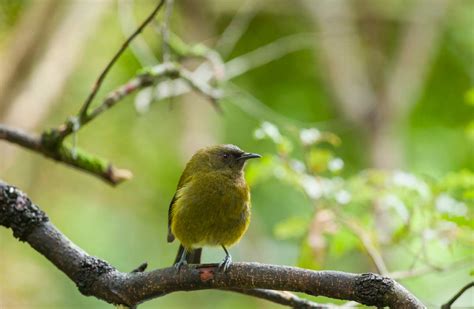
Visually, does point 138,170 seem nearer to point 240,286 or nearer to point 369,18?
point 369,18

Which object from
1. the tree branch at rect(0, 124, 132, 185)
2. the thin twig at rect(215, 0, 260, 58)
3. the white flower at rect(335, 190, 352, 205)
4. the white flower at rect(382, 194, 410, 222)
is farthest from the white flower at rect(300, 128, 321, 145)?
the thin twig at rect(215, 0, 260, 58)

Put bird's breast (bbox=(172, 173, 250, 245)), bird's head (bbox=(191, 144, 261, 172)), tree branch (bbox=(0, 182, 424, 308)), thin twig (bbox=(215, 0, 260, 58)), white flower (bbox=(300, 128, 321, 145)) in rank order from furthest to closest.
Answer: thin twig (bbox=(215, 0, 260, 58)) < white flower (bbox=(300, 128, 321, 145)) < bird's head (bbox=(191, 144, 261, 172)) < bird's breast (bbox=(172, 173, 250, 245)) < tree branch (bbox=(0, 182, 424, 308))

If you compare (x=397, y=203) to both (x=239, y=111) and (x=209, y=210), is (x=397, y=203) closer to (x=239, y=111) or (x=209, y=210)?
(x=209, y=210)

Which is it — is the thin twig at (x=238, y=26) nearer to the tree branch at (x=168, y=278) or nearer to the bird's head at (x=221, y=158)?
the bird's head at (x=221, y=158)

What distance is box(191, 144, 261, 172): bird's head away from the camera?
4.04 m

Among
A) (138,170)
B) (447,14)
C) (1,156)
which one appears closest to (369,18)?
(447,14)

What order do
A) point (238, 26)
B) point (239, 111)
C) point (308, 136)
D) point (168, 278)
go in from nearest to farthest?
point (168, 278) < point (308, 136) < point (238, 26) < point (239, 111)

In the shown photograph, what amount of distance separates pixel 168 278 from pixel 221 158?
1359mm

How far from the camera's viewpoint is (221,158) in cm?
408

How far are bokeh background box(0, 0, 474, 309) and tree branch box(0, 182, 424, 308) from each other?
2433mm

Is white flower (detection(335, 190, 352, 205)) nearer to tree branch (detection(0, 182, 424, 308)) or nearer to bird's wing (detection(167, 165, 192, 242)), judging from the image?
bird's wing (detection(167, 165, 192, 242))

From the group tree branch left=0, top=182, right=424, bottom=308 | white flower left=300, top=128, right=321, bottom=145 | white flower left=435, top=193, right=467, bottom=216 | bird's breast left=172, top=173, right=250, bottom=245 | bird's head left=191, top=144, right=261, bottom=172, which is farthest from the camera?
white flower left=300, top=128, right=321, bottom=145

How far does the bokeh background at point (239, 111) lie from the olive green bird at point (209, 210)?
1.94 metres

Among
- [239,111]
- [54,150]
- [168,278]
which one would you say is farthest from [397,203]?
[239,111]
